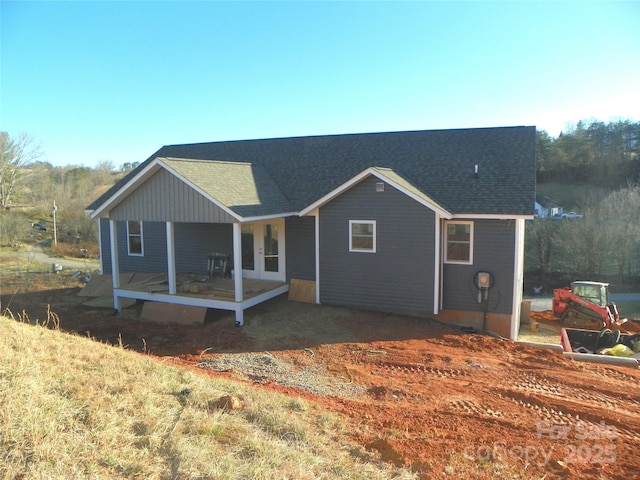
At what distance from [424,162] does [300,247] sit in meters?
5.37

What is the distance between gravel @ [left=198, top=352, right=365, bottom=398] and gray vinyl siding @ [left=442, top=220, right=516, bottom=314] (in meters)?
5.80

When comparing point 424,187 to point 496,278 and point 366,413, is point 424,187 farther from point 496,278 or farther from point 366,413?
point 366,413

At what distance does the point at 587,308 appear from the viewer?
51.6 feet

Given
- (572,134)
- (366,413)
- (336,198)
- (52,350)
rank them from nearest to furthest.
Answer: (366,413)
(52,350)
(336,198)
(572,134)

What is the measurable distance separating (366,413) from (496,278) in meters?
7.81

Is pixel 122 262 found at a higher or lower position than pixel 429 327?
higher

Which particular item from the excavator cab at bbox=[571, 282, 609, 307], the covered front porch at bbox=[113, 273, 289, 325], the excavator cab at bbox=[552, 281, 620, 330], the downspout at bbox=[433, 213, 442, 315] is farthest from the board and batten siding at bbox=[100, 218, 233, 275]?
the excavator cab at bbox=[571, 282, 609, 307]

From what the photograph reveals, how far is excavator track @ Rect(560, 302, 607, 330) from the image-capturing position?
1534 centimetres

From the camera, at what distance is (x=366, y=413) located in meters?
6.34

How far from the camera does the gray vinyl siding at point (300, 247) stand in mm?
14523

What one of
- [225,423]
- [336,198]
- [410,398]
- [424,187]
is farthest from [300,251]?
[225,423]

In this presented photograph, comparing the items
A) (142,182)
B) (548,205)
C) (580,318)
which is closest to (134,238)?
(142,182)

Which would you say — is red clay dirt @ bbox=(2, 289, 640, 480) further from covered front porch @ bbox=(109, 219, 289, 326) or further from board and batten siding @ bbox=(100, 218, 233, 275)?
board and batten siding @ bbox=(100, 218, 233, 275)

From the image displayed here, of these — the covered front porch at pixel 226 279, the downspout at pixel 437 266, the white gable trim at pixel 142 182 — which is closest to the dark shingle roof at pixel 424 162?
the downspout at pixel 437 266
